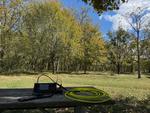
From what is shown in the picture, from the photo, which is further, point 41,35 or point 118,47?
point 118,47

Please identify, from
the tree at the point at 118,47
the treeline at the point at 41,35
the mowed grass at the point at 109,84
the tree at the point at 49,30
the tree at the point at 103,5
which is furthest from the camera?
the tree at the point at 118,47

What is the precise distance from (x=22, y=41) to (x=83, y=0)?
49.0 m

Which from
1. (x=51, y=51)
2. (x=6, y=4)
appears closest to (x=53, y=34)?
(x=51, y=51)

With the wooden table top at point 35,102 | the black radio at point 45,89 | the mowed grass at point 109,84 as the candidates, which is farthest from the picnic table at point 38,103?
the mowed grass at point 109,84

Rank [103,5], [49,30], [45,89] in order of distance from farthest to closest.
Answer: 1. [49,30]
2. [103,5]
3. [45,89]

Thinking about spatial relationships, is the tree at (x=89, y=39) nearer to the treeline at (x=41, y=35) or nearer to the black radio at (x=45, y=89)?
the treeline at (x=41, y=35)

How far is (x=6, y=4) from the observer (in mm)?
55375

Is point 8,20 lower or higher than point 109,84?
higher

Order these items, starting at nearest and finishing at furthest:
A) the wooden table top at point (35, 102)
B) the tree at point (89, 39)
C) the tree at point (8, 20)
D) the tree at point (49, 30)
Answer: the wooden table top at point (35, 102) < the tree at point (8, 20) < the tree at point (49, 30) < the tree at point (89, 39)

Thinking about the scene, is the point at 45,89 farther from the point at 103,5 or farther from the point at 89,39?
the point at 89,39

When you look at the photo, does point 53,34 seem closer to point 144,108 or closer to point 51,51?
point 51,51

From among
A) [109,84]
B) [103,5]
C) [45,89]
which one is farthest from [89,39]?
[45,89]

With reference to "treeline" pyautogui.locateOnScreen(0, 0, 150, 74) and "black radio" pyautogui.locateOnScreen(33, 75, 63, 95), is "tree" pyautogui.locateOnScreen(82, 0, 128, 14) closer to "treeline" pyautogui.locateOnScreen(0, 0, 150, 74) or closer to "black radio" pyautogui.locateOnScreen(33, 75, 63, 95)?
"black radio" pyautogui.locateOnScreen(33, 75, 63, 95)

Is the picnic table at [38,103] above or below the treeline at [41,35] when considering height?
below
